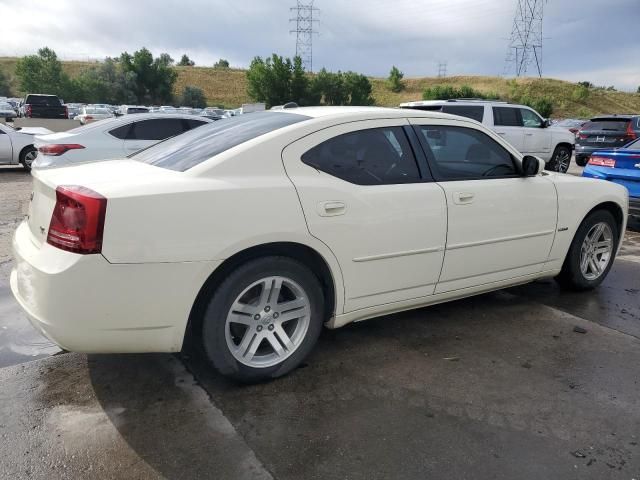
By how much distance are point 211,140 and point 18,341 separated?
77.5 inches

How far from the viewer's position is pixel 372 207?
3.22 meters

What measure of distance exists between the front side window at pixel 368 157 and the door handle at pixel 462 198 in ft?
1.00

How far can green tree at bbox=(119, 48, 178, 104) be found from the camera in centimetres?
7375

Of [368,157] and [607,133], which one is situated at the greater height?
[607,133]

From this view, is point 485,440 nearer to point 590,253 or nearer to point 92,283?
point 92,283

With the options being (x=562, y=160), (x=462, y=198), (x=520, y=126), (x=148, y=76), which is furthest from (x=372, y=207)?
(x=148, y=76)

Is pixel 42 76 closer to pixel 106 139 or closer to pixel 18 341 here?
pixel 106 139

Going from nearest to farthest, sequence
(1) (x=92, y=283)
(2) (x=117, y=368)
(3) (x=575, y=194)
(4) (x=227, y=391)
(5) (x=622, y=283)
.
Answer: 1. (1) (x=92, y=283)
2. (4) (x=227, y=391)
3. (2) (x=117, y=368)
4. (3) (x=575, y=194)
5. (5) (x=622, y=283)

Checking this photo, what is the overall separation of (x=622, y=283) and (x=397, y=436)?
381cm

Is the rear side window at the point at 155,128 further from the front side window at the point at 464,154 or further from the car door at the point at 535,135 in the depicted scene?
the car door at the point at 535,135

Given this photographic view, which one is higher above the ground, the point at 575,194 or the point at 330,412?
the point at 575,194

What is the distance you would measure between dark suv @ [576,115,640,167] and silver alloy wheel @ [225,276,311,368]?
49.4ft

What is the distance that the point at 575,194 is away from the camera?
4457mm

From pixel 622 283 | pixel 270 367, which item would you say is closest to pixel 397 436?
pixel 270 367
